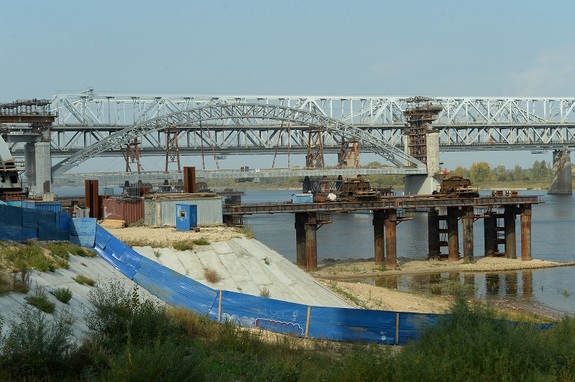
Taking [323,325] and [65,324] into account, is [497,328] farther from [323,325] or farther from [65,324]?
[65,324]

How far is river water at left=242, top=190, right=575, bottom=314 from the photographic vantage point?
47616mm

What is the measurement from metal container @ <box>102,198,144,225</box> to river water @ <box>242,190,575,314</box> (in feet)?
55.3

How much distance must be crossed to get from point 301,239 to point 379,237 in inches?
234

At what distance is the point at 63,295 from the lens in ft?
65.3

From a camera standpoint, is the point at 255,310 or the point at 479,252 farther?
the point at 479,252

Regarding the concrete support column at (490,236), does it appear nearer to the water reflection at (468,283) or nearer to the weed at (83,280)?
the water reflection at (468,283)

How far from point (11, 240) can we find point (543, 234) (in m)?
72.0

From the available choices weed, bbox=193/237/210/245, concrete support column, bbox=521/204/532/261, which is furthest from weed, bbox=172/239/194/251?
concrete support column, bbox=521/204/532/261

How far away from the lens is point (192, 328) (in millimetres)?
20156

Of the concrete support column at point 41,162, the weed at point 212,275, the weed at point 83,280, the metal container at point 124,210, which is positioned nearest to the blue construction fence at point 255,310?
the weed at point 83,280

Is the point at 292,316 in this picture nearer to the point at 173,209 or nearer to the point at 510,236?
the point at 173,209

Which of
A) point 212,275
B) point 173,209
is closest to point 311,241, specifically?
point 173,209

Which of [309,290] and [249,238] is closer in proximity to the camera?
[309,290]

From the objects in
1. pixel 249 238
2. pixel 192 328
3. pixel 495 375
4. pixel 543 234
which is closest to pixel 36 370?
pixel 192 328
